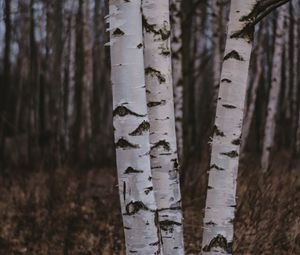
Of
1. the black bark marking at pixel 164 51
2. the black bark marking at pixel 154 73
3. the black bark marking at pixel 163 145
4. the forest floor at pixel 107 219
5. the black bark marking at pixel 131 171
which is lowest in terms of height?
the forest floor at pixel 107 219

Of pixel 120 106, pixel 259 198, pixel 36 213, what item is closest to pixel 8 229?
pixel 36 213

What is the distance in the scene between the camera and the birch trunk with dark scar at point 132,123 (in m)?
3.06

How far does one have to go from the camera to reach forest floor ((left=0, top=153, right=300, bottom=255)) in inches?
225

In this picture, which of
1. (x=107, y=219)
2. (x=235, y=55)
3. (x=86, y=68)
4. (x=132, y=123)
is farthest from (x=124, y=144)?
(x=86, y=68)

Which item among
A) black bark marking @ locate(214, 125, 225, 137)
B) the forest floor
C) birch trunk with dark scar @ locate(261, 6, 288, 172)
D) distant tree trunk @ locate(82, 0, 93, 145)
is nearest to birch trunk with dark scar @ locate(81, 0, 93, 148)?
distant tree trunk @ locate(82, 0, 93, 145)

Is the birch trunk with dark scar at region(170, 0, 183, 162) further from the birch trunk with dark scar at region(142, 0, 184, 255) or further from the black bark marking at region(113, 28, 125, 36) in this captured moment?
the black bark marking at region(113, 28, 125, 36)

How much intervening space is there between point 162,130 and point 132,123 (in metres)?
0.57

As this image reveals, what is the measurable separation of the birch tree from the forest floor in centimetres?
163

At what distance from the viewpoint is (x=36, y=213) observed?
7.48 meters

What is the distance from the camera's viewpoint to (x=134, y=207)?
310 centimetres

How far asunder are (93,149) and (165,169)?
1075 cm

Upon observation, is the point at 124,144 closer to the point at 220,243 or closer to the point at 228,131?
the point at 228,131

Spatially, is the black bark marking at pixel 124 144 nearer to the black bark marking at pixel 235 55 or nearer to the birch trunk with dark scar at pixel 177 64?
the black bark marking at pixel 235 55

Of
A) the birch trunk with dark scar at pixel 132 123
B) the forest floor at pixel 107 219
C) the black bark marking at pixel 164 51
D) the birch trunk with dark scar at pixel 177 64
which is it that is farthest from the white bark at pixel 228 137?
the birch trunk with dark scar at pixel 177 64
